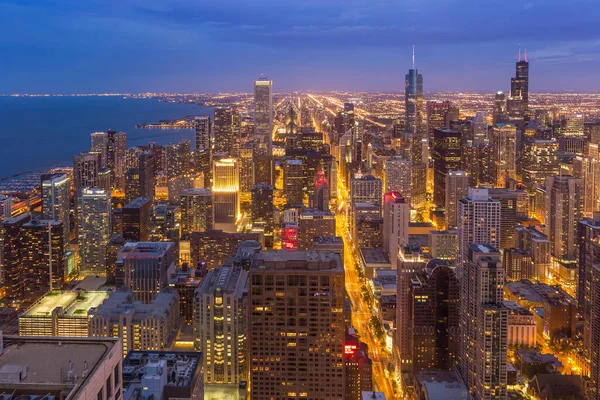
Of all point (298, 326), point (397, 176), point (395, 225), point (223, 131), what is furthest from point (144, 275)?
point (223, 131)

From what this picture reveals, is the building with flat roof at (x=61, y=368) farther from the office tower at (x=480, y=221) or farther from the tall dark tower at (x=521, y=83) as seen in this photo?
the tall dark tower at (x=521, y=83)

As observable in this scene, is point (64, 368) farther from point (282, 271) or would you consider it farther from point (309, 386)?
point (309, 386)

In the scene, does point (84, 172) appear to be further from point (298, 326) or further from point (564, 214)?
point (298, 326)

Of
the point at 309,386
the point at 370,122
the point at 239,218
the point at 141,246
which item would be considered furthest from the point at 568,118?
the point at 309,386

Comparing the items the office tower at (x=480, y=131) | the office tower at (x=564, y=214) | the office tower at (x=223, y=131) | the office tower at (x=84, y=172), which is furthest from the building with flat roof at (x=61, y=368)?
the office tower at (x=223, y=131)

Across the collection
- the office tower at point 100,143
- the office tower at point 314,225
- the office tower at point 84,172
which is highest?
the office tower at point 100,143

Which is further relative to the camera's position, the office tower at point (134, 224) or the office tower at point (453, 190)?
the office tower at point (453, 190)

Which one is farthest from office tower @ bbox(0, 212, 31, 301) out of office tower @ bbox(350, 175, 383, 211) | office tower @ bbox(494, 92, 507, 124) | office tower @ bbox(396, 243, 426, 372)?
office tower @ bbox(494, 92, 507, 124)

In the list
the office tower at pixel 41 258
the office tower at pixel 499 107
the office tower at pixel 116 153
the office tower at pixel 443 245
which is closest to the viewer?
the office tower at pixel 41 258
